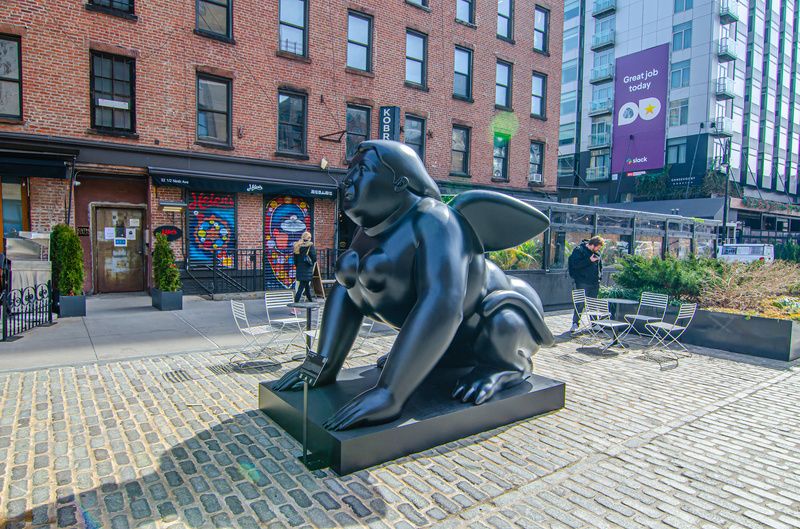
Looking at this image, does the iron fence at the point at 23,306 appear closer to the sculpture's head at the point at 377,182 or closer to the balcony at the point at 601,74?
the sculpture's head at the point at 377,182

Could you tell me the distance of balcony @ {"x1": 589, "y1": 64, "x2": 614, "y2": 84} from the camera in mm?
38750

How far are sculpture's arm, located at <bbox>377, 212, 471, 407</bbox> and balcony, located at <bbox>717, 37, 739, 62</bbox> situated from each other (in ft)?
129

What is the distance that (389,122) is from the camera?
1559 cm

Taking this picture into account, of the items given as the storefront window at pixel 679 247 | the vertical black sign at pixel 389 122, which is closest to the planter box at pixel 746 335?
the storefront window at pixel 679 247

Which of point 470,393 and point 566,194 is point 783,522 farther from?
point 566,194

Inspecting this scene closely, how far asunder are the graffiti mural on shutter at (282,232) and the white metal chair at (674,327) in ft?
33.0

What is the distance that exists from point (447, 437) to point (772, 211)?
43.1 meters

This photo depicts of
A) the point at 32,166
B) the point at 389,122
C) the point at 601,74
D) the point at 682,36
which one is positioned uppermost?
the point at 682,36

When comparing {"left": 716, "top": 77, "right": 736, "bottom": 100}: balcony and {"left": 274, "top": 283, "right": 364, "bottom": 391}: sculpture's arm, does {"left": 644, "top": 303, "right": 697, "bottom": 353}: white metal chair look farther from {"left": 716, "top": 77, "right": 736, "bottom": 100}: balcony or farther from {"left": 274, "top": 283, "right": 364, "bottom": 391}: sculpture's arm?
{"left": 716, "top": 77, "right": 736, "bottom": 100}: balcony

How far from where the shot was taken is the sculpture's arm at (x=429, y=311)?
3051 mm

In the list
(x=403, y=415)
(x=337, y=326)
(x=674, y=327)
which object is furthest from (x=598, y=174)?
(x=403, y=415)

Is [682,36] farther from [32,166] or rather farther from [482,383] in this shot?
[482,383]

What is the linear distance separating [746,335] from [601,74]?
124 feet

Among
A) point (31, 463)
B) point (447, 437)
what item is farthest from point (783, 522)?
point (31, 463)
